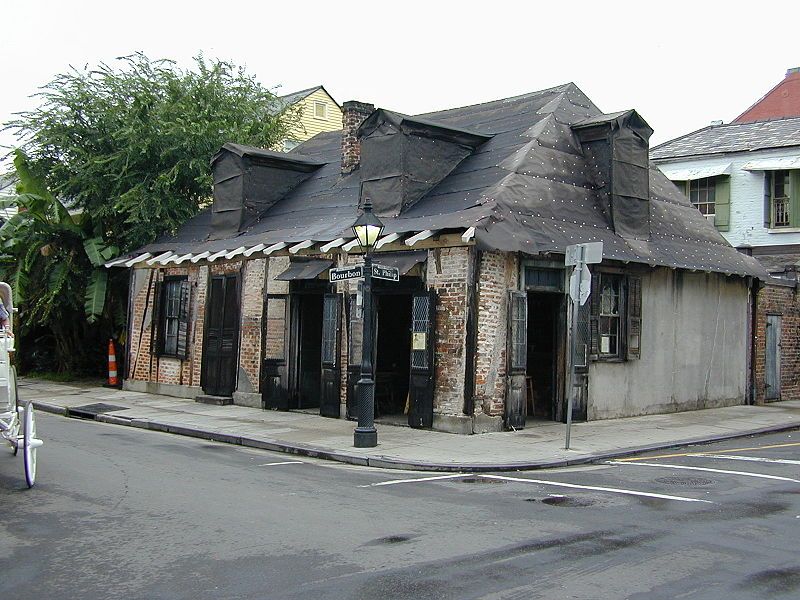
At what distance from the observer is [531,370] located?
18.0 m

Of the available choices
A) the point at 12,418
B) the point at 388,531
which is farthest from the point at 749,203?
the point at 12,418

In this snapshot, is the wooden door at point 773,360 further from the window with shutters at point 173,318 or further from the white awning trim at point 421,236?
the window with shutters at point 173,318

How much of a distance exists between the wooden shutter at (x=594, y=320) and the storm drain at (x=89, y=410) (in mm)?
9758

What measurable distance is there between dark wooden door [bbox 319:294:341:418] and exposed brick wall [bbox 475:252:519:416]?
3.26 meters

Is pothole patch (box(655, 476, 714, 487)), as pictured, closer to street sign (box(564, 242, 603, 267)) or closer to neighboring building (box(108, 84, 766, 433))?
street sign (box(564, 242, 603, 267))

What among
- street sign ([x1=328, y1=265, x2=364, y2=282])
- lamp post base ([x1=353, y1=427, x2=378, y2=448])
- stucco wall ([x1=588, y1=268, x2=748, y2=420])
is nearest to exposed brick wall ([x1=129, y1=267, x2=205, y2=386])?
street sign ([x1=328, y1=265, x2=364, y2=282])

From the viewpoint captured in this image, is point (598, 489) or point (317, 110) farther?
point (317, 110)

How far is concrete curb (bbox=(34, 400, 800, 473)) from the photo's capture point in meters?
11.5

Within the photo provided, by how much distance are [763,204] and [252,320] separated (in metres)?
15.2

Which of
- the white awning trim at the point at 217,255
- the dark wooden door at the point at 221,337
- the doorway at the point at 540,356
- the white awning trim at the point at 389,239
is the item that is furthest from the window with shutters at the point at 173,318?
the doorway at the point at 540,356

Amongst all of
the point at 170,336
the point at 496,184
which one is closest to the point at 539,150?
the point at 496,184

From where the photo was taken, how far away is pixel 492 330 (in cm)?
1454

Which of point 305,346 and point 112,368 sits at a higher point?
point 305,346

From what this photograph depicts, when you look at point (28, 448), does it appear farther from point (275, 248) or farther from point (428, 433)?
point (275, 248)
